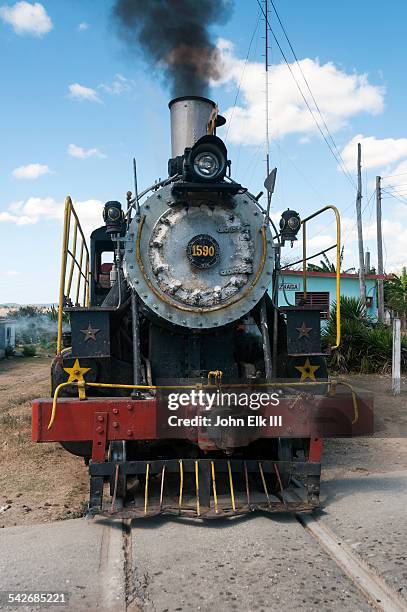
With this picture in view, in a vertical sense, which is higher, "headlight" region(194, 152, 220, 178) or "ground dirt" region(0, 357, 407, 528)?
"headlight" region(194, 152, 220, 178)

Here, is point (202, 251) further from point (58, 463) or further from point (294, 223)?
point (58, 463)

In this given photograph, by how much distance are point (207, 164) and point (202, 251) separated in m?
0.75

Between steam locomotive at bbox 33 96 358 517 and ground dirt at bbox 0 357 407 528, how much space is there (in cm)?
57

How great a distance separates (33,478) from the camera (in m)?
5.83

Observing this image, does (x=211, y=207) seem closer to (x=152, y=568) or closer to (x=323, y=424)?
(x=323, y=424)

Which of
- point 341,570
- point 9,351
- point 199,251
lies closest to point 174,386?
point 199,251

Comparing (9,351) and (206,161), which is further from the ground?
(206,161)

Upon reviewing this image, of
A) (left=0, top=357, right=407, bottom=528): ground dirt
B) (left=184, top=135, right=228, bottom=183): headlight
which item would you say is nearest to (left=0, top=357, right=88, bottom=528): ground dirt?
(left=0, top=357, right=407, bottom=528): ground dirt

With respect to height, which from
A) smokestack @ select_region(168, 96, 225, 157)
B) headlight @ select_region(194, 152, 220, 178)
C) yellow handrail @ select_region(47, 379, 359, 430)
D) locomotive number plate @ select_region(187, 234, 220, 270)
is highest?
smokestack @ select_region(168, 96, 225, 157)

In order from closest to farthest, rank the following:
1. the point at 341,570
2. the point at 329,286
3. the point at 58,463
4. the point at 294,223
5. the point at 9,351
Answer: the point at 341,570
the point at 294,223
the point at 58,463
the point at 329,286
the point at 9,351

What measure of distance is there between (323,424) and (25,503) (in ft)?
8.96

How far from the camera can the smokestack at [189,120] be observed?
576 centimetres

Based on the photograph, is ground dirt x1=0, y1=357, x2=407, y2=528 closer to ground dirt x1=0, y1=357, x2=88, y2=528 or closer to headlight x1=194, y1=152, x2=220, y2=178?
ground dirt x1=0, y1=357, x2=88, y2=528

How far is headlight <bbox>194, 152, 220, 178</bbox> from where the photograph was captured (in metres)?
4.83
